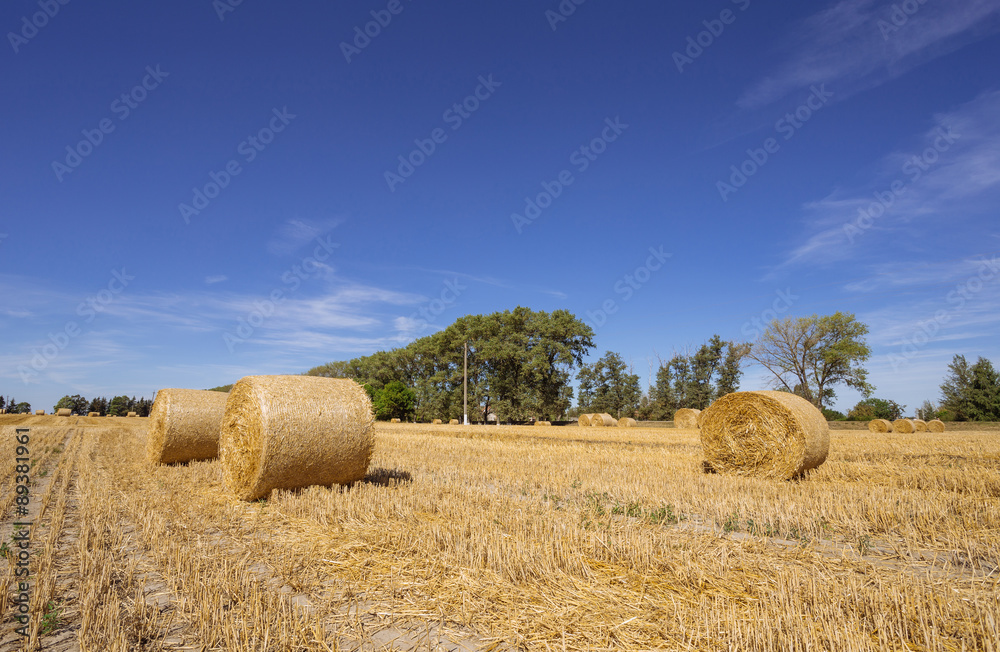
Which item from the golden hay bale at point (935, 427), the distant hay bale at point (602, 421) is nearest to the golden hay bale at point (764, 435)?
the distant hay bale at point (602, 421)

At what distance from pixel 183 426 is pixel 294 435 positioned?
18.1ft

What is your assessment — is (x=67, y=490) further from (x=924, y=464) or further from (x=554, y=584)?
(x=924, y=464)

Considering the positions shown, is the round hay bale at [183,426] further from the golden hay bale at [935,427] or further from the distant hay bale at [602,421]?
the golden hay bale at [935,427]

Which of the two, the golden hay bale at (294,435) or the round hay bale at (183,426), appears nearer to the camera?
the golden hay bale at (294,435)

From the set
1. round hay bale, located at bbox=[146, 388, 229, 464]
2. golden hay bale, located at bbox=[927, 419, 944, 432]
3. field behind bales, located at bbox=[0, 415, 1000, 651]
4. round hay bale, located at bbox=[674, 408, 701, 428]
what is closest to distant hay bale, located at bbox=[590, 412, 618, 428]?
round hay bale, located at bbox=[674, 408, 701, 428]

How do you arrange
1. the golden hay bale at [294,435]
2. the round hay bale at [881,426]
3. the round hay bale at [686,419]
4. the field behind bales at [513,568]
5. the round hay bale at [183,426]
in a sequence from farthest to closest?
the round hay bale at [686,419]
the round hay bale at [881,426]
the round hay bale at [183,426]
the golden hay bale at [294,435]
the field behind bales at [513,568]

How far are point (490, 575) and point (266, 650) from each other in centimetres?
157

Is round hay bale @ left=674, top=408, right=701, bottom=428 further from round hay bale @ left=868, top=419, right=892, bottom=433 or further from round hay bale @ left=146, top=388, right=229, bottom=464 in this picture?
round hay bale @ left=146, top=388, right=229, bottom=464

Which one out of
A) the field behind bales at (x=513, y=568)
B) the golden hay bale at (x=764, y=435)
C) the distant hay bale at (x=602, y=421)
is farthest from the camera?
the distant hay bale at (x=602, y=421)

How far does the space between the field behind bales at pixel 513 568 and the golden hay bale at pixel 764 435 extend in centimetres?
144

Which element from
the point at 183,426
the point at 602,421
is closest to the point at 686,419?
the point at 602,421

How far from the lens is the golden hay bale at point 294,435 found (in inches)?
277

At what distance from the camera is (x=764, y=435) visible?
381 inches

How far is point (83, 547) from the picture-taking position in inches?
169
